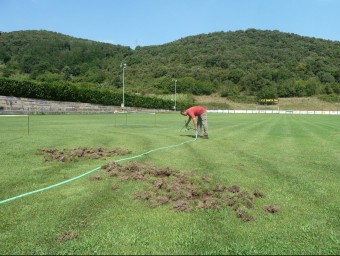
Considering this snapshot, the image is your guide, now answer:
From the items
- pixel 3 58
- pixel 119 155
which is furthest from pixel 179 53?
pixel 119 155

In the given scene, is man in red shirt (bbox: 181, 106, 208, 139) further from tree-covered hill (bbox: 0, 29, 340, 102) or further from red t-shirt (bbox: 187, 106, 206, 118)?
tree-covered hill (bbox: 0, 29, 340, 102)

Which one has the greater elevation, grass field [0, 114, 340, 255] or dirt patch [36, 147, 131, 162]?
dirt patch [36, 147, 131, 162]

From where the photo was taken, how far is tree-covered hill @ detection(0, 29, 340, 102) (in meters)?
115

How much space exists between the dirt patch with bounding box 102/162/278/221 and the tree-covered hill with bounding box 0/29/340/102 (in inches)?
3911

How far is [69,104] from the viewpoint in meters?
53.2

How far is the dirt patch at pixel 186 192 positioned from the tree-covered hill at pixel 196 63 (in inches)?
3911

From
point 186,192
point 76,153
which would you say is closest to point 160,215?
point 186,192

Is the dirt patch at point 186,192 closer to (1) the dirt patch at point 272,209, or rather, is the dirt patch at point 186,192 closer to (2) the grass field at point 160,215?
(1) the dirt patch at point 272,209

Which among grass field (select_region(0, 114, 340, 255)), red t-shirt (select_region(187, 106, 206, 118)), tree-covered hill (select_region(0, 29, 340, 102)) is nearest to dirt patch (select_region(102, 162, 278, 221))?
grass field (select_region(0, 114, 340, 255))

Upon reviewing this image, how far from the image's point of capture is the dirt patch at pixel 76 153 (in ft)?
33.2

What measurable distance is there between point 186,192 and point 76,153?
17.5 feet

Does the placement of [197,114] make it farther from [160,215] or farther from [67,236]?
[67,236]

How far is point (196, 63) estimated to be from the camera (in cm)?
14775

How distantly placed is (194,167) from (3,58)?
357 feet
